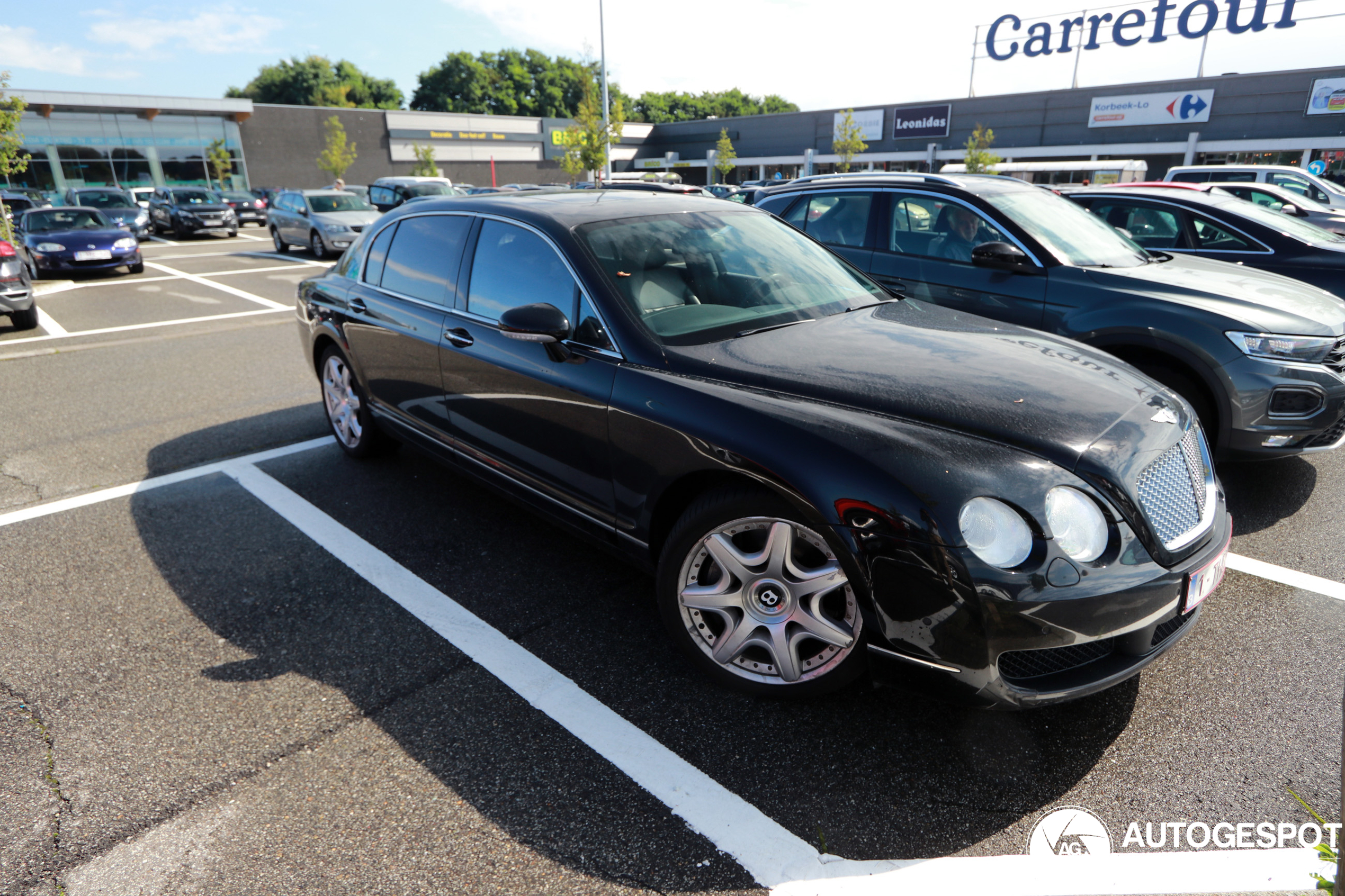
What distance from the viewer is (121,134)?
1537 inches

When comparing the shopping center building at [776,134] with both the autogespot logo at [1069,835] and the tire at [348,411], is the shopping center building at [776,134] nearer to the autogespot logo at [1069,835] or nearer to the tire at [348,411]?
the tire at [348,411]

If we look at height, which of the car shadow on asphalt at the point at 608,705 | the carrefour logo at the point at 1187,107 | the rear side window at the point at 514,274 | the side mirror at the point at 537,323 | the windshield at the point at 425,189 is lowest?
the car shadow on asphalt at the point at 608,705

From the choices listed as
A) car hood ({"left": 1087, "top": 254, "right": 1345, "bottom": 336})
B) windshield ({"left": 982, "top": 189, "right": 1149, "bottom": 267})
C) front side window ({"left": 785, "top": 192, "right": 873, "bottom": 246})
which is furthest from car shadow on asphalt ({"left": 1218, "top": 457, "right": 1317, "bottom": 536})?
front side window ({"left": 785, "top": 192, "right": 873, "bottom": 246})

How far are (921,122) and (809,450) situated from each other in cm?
4933

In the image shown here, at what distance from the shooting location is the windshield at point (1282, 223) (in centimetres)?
672

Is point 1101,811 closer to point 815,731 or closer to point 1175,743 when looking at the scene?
point 1175,743

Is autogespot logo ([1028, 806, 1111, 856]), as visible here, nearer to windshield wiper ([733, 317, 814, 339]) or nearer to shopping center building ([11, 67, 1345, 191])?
windshield wiper ([733, 317, 814, 339])

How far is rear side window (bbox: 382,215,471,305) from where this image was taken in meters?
3.89

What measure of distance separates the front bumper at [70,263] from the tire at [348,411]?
508 inches

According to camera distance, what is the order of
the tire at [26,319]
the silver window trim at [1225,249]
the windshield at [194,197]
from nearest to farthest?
1. the silver window trim at [1225,249]
2. the tire at [26,319]
3. the windshield at [194,197]

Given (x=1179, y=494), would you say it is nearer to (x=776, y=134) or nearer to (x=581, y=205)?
(x=581, y=205)

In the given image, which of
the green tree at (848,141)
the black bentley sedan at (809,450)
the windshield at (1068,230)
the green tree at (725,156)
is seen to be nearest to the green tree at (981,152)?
the green tree at (848,141)

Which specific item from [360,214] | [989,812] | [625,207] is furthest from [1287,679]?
[360,214]

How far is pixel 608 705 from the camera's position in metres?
2.73
